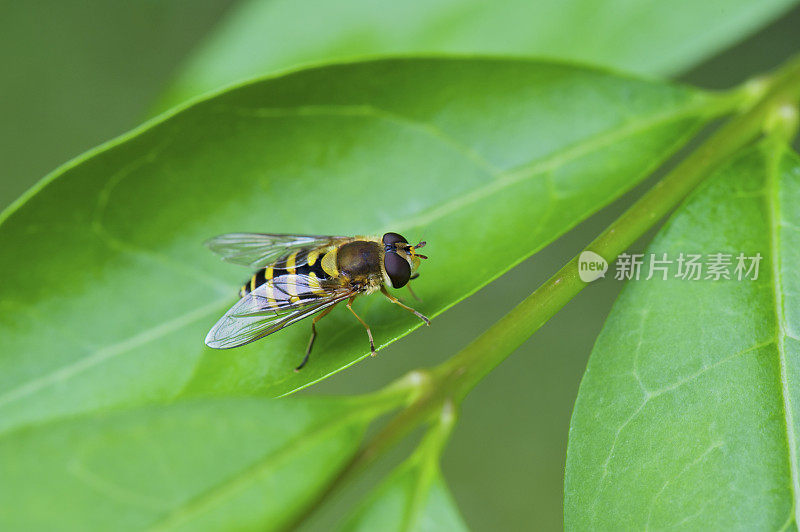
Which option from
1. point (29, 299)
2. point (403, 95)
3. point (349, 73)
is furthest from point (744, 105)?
point (29, 299)

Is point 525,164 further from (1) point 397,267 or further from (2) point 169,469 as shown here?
(2) point 169,469

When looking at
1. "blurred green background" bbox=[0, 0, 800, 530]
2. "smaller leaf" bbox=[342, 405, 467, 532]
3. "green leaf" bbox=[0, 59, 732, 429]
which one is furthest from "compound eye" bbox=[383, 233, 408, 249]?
"blurred green background" bbox=[0, 0, 800, 530]

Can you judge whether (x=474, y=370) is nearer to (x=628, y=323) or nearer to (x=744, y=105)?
(x=628, y=323)

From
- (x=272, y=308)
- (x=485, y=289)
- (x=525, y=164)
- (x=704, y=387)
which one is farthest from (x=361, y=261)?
(x=485, y=289)

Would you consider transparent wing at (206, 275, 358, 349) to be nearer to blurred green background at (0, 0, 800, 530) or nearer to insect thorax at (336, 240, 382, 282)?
insect thorax at (336, 240, 382, 282)

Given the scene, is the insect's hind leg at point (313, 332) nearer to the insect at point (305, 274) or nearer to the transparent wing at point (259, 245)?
the insect at point (305, 274)

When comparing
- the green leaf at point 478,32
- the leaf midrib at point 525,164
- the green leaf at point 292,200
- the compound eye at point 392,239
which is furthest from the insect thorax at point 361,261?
the green leaf at point 478,32
